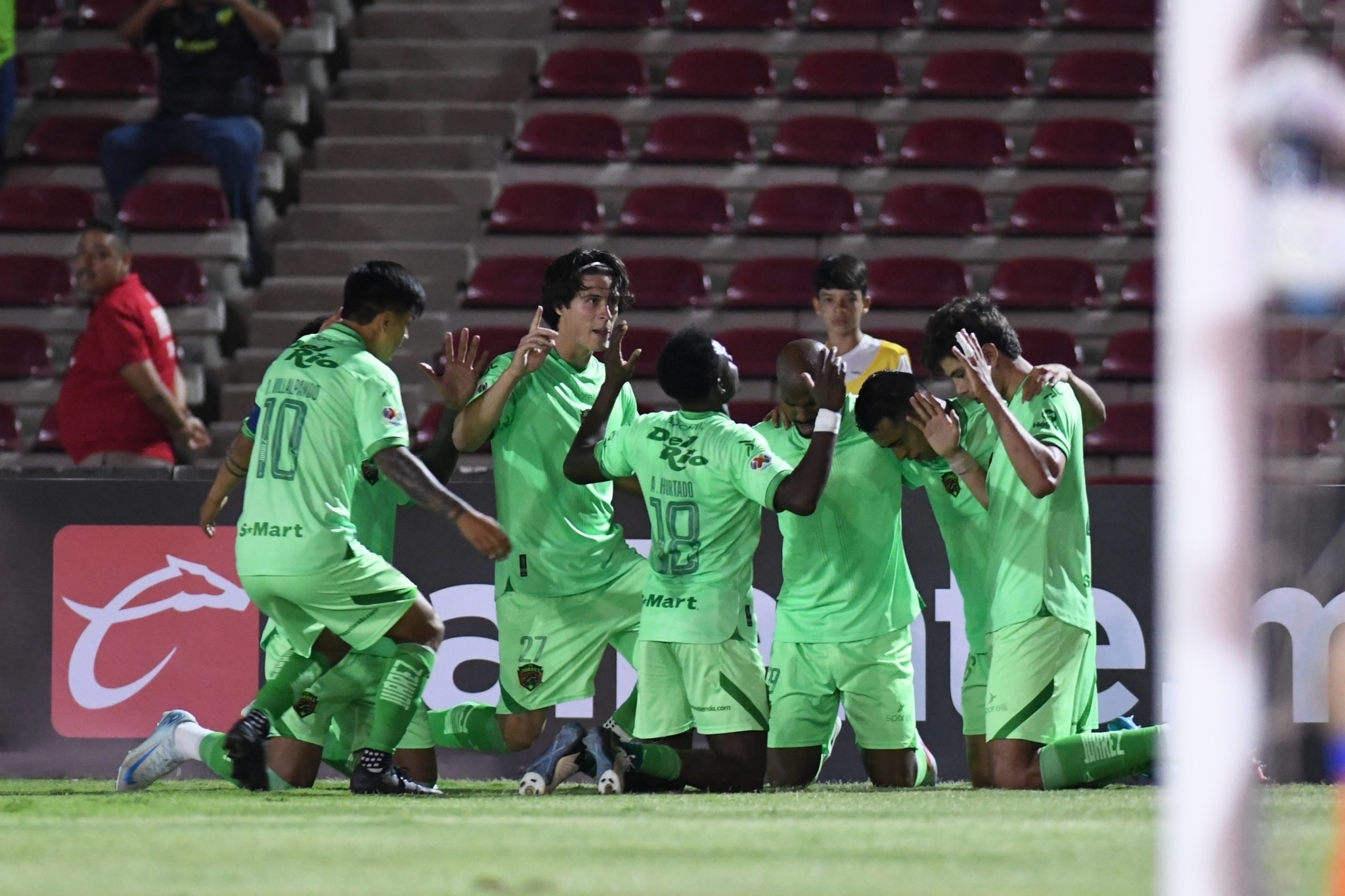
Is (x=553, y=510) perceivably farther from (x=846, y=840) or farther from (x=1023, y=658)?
(x=846, y=840)

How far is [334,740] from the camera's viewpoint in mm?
7688

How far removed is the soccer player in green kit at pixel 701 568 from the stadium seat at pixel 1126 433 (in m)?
4.55

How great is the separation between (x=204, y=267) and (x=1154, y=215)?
6.39 metres

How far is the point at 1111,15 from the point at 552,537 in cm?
821

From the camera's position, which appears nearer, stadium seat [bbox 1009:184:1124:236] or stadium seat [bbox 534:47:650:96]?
stadium seat [bbox 1009:184:1124:236]

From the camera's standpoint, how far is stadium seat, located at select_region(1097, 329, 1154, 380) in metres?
11.7

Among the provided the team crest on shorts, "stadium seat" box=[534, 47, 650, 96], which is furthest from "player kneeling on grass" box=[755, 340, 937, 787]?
"stadium seat" box=[534, 47, 650, 96]

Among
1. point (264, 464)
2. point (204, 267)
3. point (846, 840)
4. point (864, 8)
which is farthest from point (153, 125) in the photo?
point (846, 840)

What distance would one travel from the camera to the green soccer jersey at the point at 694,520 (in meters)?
7.08

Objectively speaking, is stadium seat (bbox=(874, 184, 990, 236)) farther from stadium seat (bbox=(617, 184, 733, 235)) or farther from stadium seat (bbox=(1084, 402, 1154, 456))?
stadium seat (bbox=(1084, 402, 1154, 456))

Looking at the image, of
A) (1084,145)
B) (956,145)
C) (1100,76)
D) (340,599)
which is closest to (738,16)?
(956,145)

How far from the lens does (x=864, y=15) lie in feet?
46.2

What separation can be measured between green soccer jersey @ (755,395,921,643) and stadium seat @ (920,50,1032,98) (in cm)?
661

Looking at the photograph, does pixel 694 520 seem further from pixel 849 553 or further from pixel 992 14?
pixel 992 14
